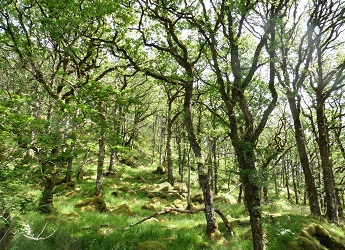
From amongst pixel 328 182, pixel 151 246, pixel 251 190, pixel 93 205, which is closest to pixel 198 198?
pixel 93 205

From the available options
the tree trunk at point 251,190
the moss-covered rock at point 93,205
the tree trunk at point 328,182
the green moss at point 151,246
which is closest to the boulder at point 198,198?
the moss-covered rock at point 93,205

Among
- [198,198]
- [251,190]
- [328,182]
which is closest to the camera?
[251,190]

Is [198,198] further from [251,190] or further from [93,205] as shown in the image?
[251,190]

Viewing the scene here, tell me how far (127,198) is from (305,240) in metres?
12.5

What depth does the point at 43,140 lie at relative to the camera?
561 cm

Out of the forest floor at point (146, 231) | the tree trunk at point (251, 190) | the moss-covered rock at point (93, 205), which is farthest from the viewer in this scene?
the moss-covered rock at point (93, 205)

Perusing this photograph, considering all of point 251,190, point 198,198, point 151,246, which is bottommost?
point 151,246

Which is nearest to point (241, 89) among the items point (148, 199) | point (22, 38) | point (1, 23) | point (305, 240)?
point (305, 240)

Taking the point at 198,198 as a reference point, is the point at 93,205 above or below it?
above

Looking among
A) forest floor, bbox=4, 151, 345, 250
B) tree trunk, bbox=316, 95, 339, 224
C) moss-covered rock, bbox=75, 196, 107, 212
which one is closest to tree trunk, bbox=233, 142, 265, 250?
forest floor, bbox=4, 151, 345, 250

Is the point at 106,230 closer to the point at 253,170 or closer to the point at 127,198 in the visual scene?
the point at 253,170

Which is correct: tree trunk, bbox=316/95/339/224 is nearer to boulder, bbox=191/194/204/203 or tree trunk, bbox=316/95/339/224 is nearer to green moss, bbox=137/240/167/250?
boulder, bbox=191/194/204/203

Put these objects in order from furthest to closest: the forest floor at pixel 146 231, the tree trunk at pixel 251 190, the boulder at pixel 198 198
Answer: the boulder at pixel 198 198
the forest floor at pixel 146 231
the tree trunk at pixel 251 190

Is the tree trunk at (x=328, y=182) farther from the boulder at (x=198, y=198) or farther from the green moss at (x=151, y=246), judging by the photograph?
the green moss at (x=151, y=246)
